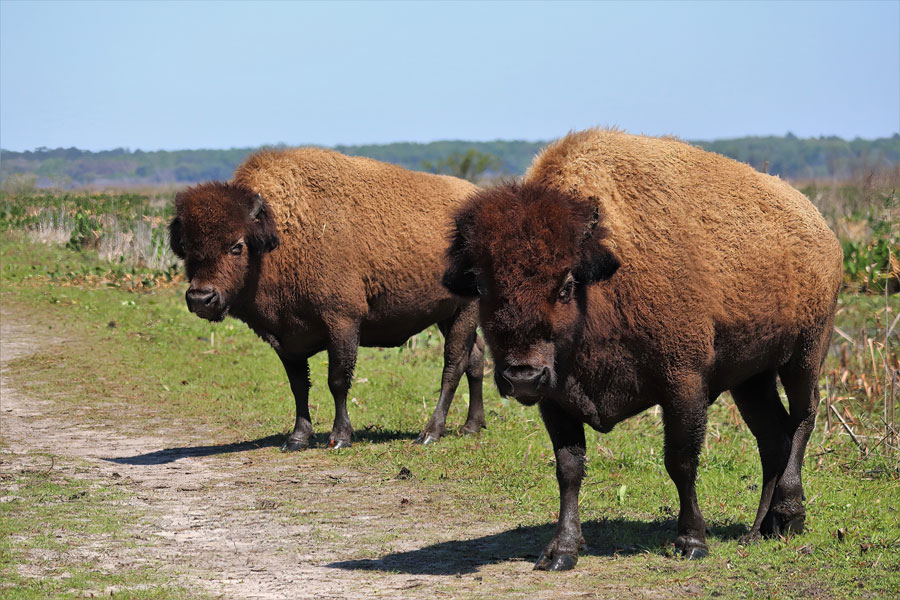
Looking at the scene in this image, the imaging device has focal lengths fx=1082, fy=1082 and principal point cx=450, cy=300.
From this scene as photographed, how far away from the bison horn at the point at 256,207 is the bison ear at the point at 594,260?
506cm

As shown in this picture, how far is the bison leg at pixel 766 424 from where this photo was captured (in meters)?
7.72

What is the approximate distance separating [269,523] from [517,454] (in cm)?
303

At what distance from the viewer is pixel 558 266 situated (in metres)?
5.93

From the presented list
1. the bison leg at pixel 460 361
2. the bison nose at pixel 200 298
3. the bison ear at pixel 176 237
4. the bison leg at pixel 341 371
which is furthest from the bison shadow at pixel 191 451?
the bison ear at pixel 176 237

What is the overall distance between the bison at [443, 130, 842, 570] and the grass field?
0.55 meters

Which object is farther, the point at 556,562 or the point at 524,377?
the point at 556,562

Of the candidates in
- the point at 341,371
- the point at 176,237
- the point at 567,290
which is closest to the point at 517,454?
the point at 341,371

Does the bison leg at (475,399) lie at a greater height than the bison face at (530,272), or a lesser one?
lesser

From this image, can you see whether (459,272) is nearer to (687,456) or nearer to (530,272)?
(530,272)

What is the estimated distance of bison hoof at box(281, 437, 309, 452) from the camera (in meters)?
10.7

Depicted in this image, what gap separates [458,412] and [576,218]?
23.3 feet

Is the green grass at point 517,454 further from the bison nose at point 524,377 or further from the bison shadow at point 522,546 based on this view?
the bison nose at point 524,377

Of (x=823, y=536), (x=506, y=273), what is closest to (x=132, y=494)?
(x=506, y=273)

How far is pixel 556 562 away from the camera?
21.1 ft
